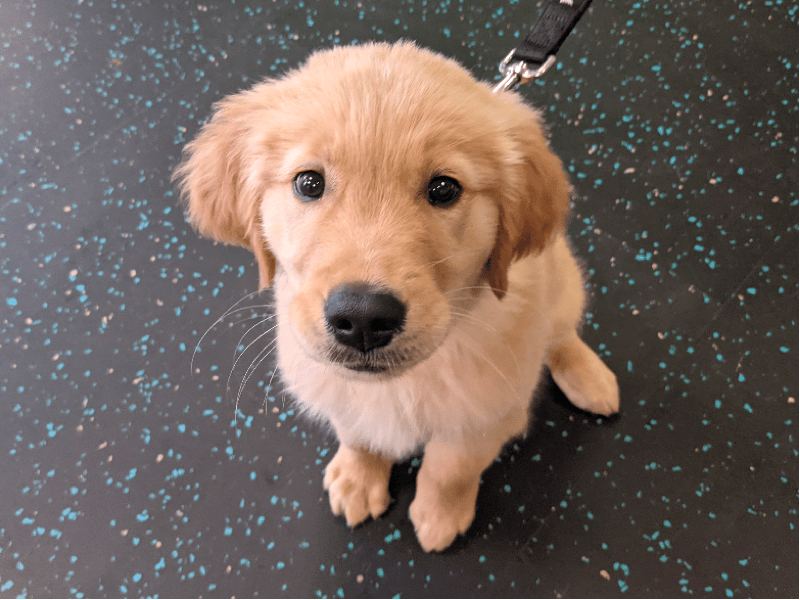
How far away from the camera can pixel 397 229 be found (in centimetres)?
85

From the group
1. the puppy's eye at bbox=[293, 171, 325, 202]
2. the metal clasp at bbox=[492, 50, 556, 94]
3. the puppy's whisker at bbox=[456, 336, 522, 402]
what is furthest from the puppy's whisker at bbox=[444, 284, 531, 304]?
the metal clasp at bbox=[492, 50, 556, 94]

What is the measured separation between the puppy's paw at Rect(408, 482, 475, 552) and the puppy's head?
0.76 m

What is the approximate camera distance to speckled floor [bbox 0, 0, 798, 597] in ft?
5.05

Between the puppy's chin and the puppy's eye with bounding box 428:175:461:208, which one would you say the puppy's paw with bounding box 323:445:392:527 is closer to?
the puppy's chin

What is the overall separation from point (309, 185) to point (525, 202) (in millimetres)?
421

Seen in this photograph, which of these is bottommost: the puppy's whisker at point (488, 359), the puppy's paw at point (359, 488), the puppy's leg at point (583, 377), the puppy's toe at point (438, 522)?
the puppy's paw at point (359, 488)

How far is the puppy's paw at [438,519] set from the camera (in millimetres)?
1495

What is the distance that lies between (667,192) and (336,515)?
69.7 inches

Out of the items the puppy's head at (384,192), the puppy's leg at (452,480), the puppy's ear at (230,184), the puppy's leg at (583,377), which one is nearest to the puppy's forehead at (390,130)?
the puppy's head at (384,192)

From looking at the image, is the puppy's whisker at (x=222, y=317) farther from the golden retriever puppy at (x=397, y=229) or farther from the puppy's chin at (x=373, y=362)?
the puppy's chin at (x=373, y=362)

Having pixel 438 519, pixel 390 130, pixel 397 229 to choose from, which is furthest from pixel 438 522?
pixel 390 130

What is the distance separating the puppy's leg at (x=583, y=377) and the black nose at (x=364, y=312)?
1010 millimetres

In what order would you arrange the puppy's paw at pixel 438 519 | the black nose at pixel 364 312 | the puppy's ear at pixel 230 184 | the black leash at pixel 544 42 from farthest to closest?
1. the puppy's paw at pixel 438 519
2. the black leash at pixel 544 42
3. the puppy's ear at pixel 230 184
4. the black nose at pixel 364 312

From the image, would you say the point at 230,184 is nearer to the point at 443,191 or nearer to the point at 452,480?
the point at 443,191
